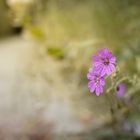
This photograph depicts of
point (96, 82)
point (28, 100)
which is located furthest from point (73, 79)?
point (96, 82)

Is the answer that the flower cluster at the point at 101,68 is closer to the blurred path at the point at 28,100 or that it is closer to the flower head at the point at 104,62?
the flower head at the point at 104,62

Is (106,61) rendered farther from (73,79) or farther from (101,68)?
(73,79)

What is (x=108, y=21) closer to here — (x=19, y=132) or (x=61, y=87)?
(x=61, y=87)

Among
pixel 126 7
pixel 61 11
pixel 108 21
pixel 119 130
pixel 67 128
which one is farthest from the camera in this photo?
pixel 61 11

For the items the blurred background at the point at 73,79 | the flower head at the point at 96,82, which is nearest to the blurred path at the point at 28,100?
the blurred background at the point at 73,79

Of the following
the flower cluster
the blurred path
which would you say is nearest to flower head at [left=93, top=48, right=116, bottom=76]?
the flower cluster

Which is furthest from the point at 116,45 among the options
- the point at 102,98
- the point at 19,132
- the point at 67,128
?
the point at 19,132

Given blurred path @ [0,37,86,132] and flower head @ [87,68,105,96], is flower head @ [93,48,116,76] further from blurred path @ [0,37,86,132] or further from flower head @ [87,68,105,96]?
blurred path @ [0,37,86,132]
